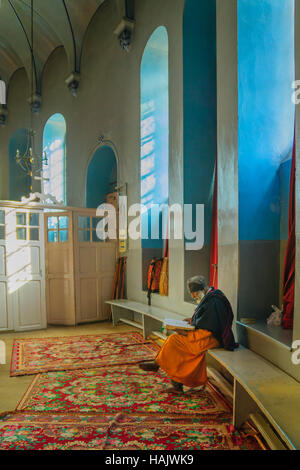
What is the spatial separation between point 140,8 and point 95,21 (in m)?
2.66

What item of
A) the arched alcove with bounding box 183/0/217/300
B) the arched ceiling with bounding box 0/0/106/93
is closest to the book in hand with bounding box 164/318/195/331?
the arched alcove with bounding box 183/0/217/300

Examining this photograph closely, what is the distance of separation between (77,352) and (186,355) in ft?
8.04

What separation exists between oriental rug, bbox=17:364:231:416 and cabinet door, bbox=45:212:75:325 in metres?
3.21

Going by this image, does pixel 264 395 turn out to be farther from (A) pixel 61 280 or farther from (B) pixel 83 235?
(B) pixel 83 235

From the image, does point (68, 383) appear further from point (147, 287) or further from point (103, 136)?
point (103, 136)

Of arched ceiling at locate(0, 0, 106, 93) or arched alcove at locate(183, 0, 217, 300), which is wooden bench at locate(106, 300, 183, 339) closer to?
arched alcove at locate(183, 0, 217, 300)

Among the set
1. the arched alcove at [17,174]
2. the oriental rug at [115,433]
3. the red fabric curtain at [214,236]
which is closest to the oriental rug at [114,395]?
the oriental rug at [115,433]

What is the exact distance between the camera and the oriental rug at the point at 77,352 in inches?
199

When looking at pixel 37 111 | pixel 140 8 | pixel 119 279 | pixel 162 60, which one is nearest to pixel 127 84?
pixel 162 60

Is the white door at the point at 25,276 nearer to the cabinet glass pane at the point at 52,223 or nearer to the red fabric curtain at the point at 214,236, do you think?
the red fabric curtain at the point at 214,236

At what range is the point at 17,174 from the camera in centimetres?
1396

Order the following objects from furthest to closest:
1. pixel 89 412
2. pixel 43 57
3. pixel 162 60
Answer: pixel 43 57, pixel 162 60, pixel 89 412

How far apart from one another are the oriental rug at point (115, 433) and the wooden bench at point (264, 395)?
0.23 m
